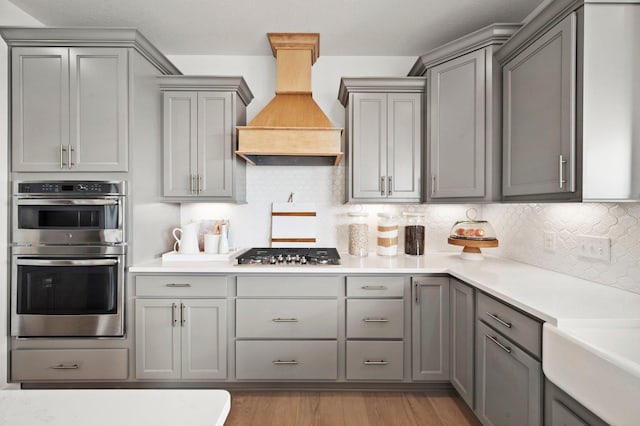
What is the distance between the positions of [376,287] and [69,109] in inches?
91.0

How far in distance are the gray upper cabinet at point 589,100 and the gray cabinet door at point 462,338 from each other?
0.73 meters

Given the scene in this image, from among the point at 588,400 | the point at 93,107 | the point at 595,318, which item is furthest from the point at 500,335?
the point at 93,107

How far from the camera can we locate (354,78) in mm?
2504

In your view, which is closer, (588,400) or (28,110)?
(588,400)

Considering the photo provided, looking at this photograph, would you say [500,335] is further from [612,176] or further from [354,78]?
[354,78]

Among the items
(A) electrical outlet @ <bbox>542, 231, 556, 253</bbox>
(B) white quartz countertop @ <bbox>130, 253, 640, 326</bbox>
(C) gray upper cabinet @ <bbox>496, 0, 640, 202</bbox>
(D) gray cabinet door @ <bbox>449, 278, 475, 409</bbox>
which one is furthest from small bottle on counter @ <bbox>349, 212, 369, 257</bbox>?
(C) gray upper cabinet @ <bbox>496, 0, 640, 202</bbox>

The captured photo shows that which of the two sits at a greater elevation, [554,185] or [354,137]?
[354,137]

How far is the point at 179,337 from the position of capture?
218cm

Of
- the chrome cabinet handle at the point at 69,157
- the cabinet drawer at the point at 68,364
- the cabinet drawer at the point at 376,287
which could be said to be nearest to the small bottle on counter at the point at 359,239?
the cabinet drawer at the point at 376,287

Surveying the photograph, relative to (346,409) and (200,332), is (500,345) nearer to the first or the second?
(346,409)

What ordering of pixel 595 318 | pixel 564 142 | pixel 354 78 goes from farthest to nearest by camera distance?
1. pixel 354 78
2. pixel 564 142
3. pixel 595 318

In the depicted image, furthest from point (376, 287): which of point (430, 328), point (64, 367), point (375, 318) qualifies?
point (64, 367)

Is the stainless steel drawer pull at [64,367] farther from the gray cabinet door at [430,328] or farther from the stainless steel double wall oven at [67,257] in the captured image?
the gray cabinet door at [430,328]

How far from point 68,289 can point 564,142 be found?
295cm
